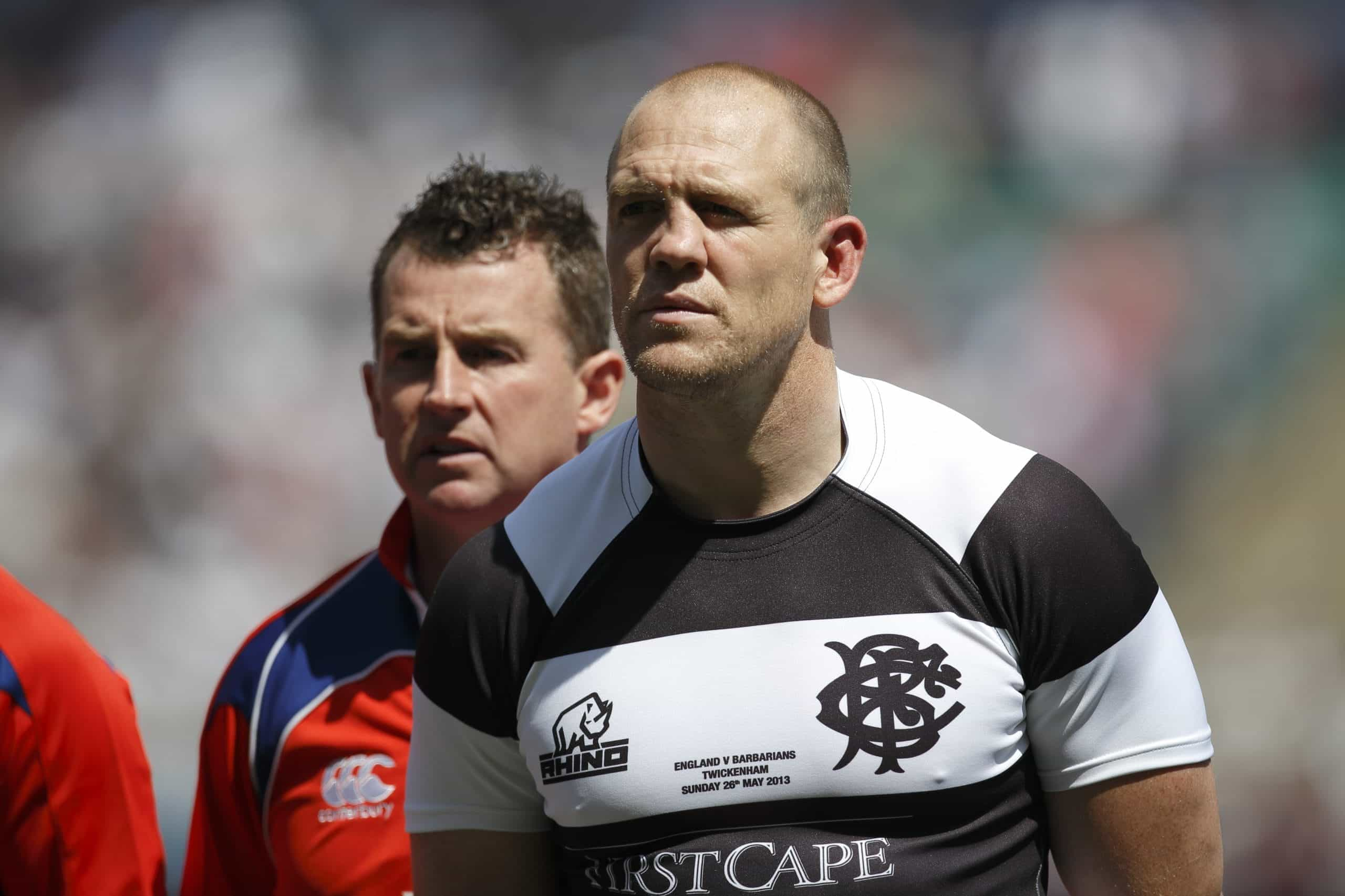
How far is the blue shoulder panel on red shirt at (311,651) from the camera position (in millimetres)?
2609

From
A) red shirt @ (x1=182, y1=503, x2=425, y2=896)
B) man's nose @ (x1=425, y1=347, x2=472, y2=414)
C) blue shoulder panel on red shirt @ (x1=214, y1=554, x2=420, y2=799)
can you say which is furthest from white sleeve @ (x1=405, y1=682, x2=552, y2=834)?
man's nose @ (x1=425, y1=347, x2=472, y2=414)

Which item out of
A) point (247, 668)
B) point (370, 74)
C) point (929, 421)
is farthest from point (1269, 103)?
point (247, 668)

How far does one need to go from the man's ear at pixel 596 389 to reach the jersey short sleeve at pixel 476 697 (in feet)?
2.54

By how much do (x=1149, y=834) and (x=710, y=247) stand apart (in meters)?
1.02

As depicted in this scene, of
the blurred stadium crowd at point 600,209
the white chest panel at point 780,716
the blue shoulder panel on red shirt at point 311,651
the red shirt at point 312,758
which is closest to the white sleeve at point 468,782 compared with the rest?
the white chest panel at point 780,716

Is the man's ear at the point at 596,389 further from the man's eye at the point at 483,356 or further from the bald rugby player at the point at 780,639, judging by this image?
the bald rugby player at the point at 780,639

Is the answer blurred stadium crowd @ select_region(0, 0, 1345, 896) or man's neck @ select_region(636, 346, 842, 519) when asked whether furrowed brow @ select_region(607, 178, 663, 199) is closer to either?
man's neck @ select_region(636, 346, 842, 519)

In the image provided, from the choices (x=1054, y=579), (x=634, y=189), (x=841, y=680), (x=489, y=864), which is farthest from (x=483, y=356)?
(x=1054, y=579)

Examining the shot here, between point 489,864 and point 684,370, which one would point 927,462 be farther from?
point 489,864

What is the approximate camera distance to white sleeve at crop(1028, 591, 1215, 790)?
1927 mm

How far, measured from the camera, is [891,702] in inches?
75.2

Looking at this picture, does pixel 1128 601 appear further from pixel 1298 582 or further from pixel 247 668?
pixel 1298 582

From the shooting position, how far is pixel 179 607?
249 inches

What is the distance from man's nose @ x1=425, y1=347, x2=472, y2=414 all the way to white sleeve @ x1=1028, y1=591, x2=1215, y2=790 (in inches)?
47.7
